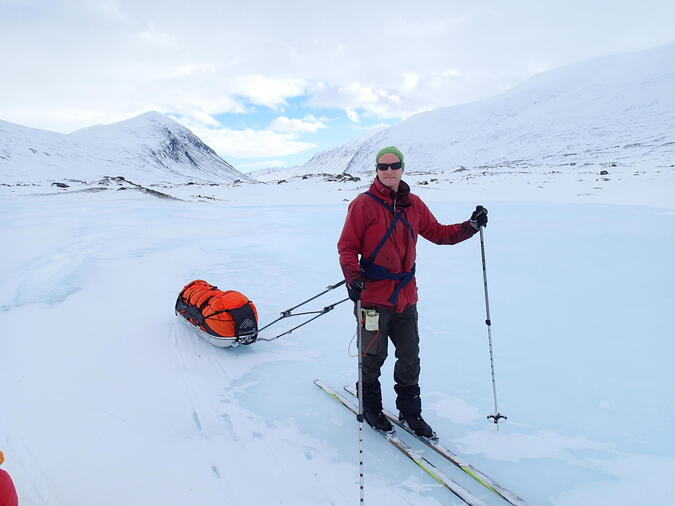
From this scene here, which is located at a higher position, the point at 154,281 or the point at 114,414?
the point at 154,281

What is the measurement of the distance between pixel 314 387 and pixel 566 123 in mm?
120767

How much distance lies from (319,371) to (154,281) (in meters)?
4.84

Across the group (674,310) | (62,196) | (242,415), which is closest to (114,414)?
(242,415)

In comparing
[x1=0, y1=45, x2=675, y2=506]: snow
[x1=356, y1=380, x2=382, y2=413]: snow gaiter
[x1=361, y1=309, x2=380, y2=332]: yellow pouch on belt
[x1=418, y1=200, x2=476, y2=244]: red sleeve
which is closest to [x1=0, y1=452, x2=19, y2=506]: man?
[x1=0, y1=45, x2=675, y2=506]: snow

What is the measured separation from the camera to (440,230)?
3613mm

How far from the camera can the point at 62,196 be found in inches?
933

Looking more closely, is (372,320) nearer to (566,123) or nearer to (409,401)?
(409,401)

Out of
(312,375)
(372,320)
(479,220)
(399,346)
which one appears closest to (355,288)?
(372,320)

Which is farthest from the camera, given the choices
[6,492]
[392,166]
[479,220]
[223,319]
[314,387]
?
[223,319]

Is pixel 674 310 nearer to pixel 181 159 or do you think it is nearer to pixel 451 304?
pixel 451 304

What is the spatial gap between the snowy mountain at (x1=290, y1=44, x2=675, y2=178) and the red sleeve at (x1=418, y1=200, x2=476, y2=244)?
66.8m

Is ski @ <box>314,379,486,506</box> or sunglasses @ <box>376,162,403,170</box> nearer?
ski @ <box>314,379,486,506</box>

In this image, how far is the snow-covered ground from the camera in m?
2.91

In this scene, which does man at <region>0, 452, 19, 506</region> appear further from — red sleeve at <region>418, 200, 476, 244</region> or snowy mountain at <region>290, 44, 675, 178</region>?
snowy mountain at <region>290, 44, 675, 178</region>
